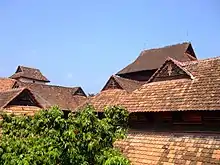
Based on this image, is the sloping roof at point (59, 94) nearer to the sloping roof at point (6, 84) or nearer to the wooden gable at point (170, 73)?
the sloping roof at point (6, 84)

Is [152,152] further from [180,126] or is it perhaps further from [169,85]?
[169,85]

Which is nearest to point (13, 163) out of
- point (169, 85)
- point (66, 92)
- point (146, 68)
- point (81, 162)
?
point (81, 162)

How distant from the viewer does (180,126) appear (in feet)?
36.3

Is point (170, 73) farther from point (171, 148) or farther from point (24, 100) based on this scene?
point (24, 100)

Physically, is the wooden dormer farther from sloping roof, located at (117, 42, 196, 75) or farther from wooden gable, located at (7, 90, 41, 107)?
wooden gable, located at (7, 90, 41, 107)

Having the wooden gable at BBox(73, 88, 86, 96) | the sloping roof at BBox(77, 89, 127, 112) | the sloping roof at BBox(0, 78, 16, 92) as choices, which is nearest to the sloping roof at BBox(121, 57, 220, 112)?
the sloping roof at BBox(77, 89, 127, 112)

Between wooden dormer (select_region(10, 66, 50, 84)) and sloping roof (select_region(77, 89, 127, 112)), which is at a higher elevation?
wooden dormer (select_region(10, 66, 50, 84))

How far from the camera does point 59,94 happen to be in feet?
119

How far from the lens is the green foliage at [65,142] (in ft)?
22.6

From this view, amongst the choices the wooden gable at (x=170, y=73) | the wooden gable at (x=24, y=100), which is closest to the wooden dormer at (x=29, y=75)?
the wooden gable at (x=24, y=100)

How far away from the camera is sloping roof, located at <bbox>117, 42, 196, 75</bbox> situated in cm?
2931

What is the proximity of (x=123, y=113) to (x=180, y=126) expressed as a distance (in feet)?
11.1

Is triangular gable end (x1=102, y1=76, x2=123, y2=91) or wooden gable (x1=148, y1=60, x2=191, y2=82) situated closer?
wooden gable (x1=148, y1=60, x2=191, y2=82)

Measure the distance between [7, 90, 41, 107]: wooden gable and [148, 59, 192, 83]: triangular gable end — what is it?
10387 millimetres
